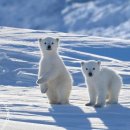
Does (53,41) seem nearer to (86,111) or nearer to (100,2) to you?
(86,111)

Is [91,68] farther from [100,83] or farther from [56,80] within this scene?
[56,80]

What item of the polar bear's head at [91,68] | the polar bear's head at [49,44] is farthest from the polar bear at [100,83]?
the polar bear's head at [49,44]

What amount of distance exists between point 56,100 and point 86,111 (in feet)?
3.17

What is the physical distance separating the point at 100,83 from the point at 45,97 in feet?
4.08

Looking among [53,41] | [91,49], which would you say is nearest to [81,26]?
[91,49]

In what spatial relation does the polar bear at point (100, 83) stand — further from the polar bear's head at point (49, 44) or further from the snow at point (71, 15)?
the snow at point (71, 15)

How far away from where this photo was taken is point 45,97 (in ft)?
29.3

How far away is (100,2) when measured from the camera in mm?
73375

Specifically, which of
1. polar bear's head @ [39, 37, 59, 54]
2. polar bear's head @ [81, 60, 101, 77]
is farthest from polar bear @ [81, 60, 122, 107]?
polar bear's head @ [39, 37, 59, 54]

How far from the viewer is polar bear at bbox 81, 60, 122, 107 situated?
310 inches

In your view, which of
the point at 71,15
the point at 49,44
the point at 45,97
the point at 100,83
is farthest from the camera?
the point at 71,15

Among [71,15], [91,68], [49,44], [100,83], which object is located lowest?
[100,83]

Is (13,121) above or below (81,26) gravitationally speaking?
below

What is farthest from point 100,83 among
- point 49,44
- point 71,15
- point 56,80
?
point 71,15
